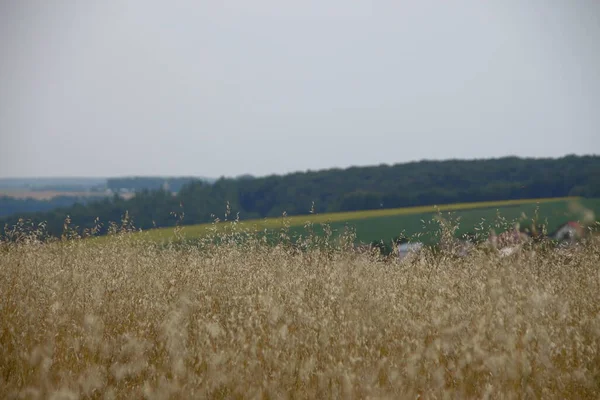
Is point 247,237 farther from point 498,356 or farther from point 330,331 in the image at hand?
point 498,356

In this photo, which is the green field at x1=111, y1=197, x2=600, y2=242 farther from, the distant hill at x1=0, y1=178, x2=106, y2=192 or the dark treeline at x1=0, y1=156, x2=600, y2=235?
the distant hill at x1=0, y1=178, x2=106, y2=192

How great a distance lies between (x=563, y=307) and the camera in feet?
14.7

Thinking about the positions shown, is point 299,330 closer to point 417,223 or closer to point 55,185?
point 417,223

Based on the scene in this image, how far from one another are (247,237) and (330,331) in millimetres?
3297

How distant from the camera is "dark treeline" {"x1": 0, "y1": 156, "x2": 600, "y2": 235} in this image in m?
34.0

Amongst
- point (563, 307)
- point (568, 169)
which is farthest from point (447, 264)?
point (568, 169)

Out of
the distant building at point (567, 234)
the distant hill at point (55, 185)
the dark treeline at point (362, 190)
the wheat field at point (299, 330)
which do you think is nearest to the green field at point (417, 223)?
the distant building at point (567, 234)

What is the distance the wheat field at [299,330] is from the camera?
355cm

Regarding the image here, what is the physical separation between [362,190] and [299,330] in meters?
34.7

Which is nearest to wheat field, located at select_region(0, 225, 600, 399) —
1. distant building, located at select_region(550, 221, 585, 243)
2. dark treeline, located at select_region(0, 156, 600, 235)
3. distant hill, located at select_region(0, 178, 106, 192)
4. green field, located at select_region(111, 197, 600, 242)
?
green field, located at select_region(111, 197, 600, 242)

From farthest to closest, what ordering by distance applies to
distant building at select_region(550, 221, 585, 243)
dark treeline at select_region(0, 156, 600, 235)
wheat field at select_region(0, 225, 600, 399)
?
dark treeline at select_region(0, 156, 600, 235)
distant building at select_region(550, 221, 585, 243)
wheat field at select_region(0, 225, 600, 399)

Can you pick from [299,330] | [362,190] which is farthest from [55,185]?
[299,330]

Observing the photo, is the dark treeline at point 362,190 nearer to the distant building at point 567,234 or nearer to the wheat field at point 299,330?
the distant building at point 567,234

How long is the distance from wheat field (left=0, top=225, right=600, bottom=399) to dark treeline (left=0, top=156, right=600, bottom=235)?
26.3 m
